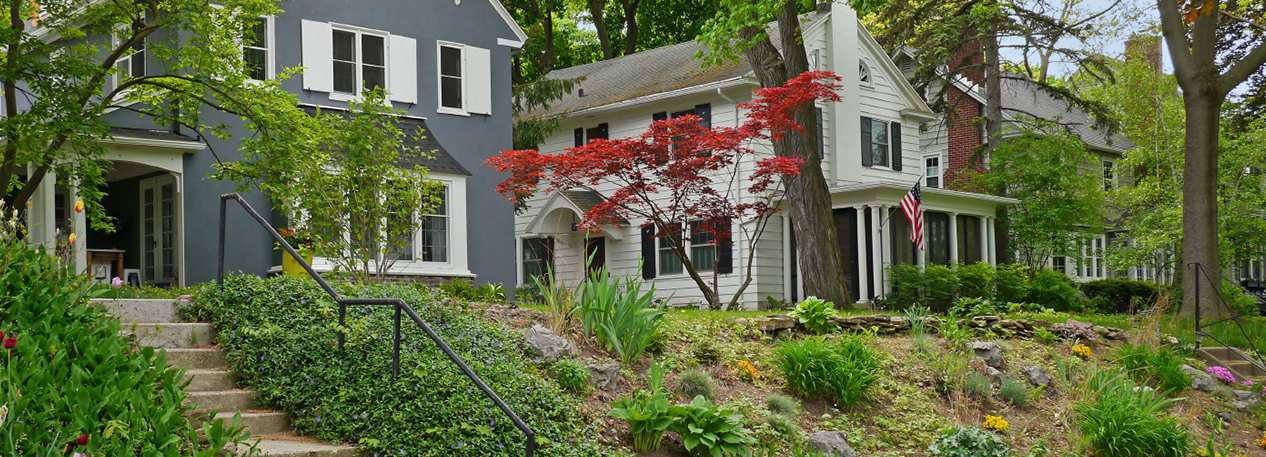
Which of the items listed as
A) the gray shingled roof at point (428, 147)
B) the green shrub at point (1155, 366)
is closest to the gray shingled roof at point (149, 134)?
the gray shingled roof at point (428, 147)

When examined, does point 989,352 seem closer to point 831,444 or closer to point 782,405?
point 782,405

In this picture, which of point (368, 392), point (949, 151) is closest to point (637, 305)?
point (368, 392)

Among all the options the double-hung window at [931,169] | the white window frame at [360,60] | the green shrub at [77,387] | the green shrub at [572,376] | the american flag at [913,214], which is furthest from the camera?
the double-hung window at [931,169]

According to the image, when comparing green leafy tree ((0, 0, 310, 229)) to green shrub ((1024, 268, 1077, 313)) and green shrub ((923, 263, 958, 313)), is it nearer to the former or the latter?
green shrub ((923, 263, 958, 313))

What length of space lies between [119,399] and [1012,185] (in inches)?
836

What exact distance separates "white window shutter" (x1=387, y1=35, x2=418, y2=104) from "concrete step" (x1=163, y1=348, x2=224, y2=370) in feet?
27.9

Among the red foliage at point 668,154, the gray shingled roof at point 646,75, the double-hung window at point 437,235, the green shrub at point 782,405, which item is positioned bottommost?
the green shrub at point 782,405

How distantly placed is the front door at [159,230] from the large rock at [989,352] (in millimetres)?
9806

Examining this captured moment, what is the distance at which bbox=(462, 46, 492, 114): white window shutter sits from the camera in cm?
1593

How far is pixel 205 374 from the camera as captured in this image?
6629 millimetres

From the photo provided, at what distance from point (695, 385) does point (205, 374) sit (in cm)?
329

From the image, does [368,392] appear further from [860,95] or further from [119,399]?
[860,95]

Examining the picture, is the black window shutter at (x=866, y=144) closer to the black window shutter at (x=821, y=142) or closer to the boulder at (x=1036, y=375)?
the black window shutter at (x=821, y=142)

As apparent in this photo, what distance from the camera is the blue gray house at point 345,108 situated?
43.5 feet
